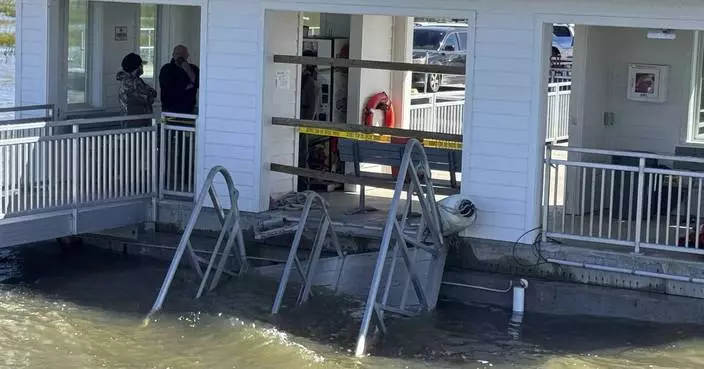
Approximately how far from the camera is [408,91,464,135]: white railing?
17062mm

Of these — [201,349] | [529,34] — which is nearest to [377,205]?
[529,34]

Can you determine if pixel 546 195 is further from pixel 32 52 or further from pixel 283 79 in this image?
pixel 32 52

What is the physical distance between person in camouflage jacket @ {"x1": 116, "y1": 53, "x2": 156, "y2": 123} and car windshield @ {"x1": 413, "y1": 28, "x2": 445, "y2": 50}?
19565mm

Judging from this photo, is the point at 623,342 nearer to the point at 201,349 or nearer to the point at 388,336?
the point at 388,336

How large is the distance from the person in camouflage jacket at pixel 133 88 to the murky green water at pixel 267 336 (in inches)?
131

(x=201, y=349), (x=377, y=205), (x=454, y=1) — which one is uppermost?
(x=454, y=1)

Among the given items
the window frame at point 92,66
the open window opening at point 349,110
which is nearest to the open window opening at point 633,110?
the open window opening at point 349,110

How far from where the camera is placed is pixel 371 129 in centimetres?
1269

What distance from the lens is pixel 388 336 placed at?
10.5 metres

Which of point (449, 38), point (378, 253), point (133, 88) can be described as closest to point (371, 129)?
point (378, 253)

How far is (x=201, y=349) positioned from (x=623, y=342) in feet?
12.1

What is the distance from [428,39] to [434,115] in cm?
1712

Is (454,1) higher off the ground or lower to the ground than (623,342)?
higher

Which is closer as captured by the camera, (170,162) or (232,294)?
(232,294)
